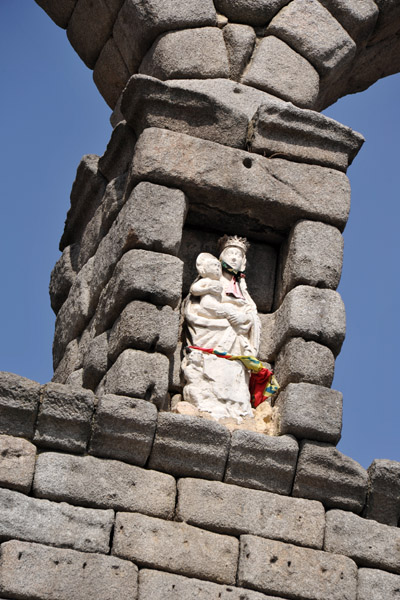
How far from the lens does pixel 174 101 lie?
406 inches

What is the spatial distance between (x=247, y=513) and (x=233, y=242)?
2.44m

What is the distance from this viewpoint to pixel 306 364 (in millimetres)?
9570

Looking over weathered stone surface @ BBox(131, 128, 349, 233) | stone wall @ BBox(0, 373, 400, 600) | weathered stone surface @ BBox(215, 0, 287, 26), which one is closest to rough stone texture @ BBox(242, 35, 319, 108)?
weathered stone surface @ BBox(215, 0, 287, 26)

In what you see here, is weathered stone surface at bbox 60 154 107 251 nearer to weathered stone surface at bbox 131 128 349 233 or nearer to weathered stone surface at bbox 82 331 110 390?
weathered stone surface at bbox 131 128 349 233

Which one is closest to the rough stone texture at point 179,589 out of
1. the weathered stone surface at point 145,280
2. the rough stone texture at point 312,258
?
the weathered stone surface at point 145,280

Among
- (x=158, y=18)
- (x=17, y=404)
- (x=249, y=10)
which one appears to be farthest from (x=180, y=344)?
(x=249, y=10)

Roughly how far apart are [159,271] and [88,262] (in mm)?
1651

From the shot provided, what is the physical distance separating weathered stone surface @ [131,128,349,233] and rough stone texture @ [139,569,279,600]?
3157 millimetres

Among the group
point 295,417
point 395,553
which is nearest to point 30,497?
point 295,417

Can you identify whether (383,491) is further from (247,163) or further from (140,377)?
(247,163)

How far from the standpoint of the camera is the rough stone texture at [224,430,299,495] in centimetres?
895

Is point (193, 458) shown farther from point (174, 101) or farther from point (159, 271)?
point (174, 101)

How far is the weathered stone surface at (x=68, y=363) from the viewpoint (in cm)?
1057

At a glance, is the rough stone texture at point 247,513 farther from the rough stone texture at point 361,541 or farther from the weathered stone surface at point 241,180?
the weathered stone surface at point 241,180
